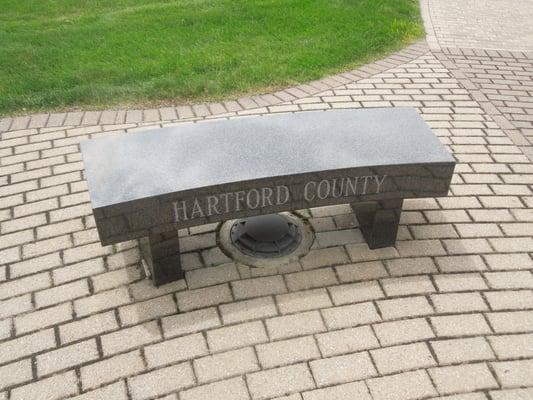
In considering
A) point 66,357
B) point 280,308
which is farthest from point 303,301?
point 66,357

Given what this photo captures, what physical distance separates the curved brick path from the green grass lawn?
4.99 feet

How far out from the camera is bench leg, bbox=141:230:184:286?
3.19m

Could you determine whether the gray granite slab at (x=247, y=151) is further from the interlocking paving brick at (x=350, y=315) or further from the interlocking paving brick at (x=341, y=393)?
the interlocking paving brick at (x=341, y=393)

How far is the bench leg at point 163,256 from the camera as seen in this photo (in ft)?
10.5

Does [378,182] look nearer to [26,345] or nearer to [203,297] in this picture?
[203,297]

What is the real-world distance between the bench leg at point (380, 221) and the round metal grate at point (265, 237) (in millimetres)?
483

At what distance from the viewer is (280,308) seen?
3217mm

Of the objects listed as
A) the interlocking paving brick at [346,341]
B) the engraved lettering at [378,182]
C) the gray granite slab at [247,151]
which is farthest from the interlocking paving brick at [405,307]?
the gray granite slab at [247,151]

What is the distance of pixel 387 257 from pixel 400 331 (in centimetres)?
66

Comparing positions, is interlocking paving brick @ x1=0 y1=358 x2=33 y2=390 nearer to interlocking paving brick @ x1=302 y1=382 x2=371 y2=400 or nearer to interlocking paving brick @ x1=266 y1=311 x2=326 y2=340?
interlocking paving brick @ x1=266 y1=311 x2=326 y2=340

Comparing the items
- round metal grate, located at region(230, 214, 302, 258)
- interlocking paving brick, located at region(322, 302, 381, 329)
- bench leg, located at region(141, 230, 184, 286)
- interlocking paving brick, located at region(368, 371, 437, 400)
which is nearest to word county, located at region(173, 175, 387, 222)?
bench leg, located at region(141, 230, 184, 286)

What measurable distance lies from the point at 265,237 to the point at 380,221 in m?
0.80

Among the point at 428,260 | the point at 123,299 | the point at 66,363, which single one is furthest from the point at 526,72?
the point at 66,363

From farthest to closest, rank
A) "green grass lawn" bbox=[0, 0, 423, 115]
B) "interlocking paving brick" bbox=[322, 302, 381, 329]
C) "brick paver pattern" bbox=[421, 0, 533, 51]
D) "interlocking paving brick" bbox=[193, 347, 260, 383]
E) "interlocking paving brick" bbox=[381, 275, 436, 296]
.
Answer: "brick paver pattern" bbox=[421, 0, 533, 51], "green grass lawn" bbox=[0, 0, 423, 115], "interlocking paving brick" bbox=[381, 275, 436, 296], "interlocking paving brick" bbox=[322, 302, 381, 329], "interlocking paving brick" bbox=[193, 347, 260, 383]
